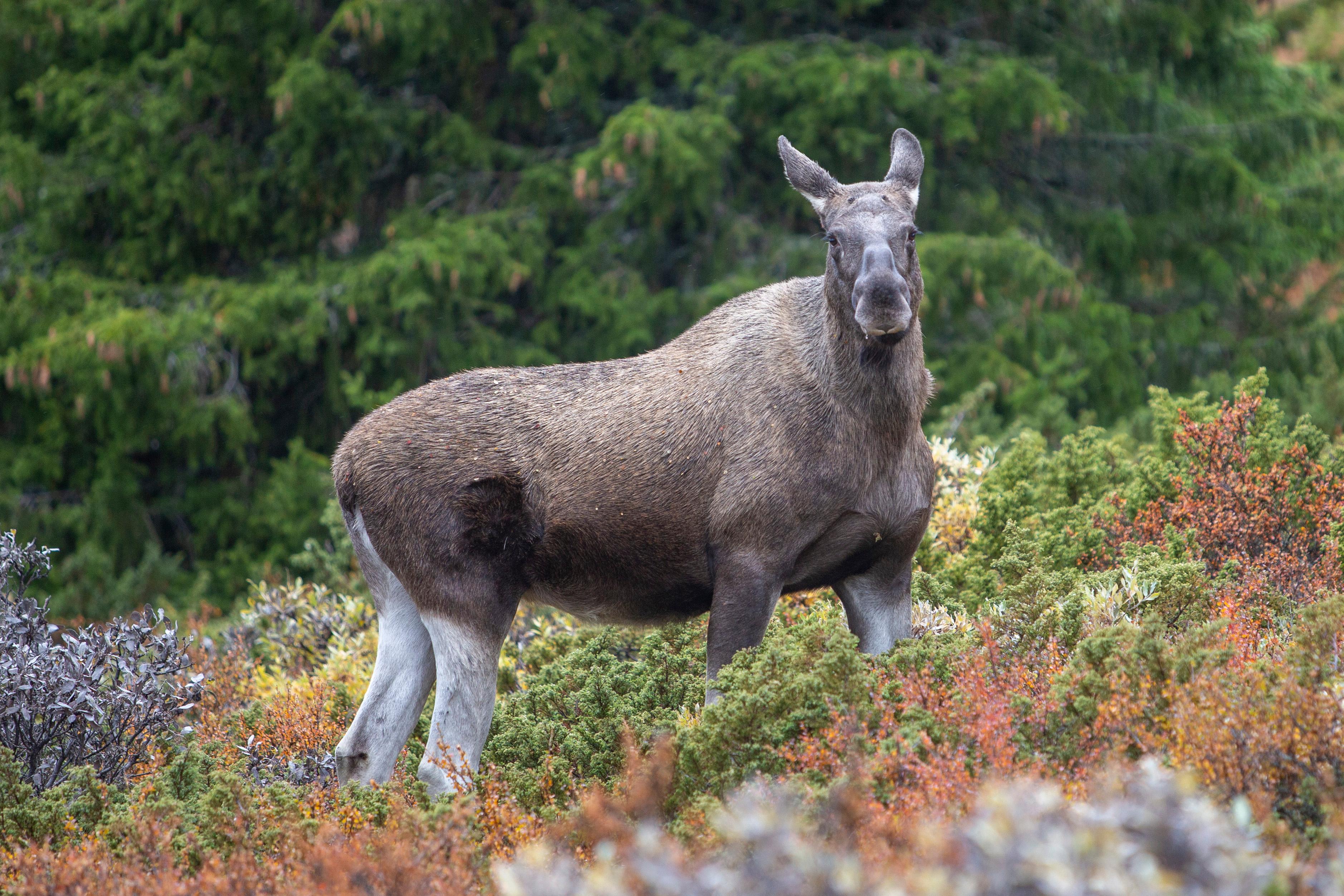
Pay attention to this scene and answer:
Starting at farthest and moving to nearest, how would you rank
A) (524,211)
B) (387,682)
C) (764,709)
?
(524,211) < (387,682) < (764,709)

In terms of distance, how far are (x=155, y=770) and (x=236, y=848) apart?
5.38ft

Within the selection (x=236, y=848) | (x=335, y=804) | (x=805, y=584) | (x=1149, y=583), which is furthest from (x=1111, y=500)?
(x=236, y=848)

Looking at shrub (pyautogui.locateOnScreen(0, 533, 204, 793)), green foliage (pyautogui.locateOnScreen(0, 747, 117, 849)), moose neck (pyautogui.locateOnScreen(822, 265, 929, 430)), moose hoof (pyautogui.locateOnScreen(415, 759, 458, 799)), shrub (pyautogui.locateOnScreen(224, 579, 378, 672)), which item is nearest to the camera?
green foliage (pyautogui.locateOnScreen(0, 747, 117, 849))

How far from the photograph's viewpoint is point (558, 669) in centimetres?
669

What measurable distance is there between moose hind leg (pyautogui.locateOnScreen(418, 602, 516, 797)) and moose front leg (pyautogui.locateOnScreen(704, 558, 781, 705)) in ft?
3.47

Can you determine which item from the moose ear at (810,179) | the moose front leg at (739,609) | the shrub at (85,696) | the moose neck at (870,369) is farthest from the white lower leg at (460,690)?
the moose ear at (810,179)

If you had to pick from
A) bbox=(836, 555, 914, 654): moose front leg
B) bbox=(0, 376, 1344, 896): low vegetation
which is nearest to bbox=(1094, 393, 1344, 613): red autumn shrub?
bbox=(0, 376, 1344, 896): low vegetation

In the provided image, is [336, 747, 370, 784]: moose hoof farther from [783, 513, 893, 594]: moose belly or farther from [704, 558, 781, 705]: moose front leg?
[783, 513, 893, 594]: moose belly

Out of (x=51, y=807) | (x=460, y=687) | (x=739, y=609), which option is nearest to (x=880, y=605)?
(x=739, y=609)

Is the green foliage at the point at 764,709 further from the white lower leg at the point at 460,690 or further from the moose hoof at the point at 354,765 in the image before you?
the moose hoof at the point at 354,765

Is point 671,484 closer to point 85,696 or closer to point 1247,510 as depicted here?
point 85,696

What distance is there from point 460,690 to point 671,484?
4.32 feet

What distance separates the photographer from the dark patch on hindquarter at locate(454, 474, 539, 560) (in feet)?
18.7

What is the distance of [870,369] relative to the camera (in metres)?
5.36
